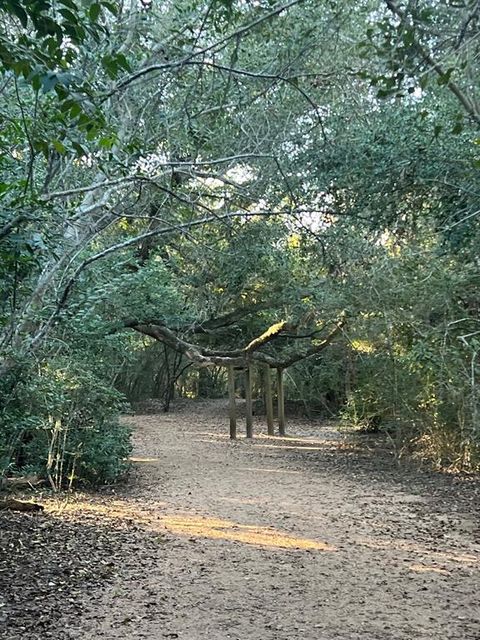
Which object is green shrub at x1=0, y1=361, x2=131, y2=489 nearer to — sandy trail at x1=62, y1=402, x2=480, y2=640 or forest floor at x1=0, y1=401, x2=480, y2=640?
forest floor at x1=0, y1=401, x2=480, y2=640

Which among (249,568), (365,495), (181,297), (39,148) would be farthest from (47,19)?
(181,297)

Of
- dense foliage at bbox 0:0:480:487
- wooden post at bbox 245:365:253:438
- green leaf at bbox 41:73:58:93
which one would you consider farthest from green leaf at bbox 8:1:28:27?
wooden post at bbox 245:365:253:438

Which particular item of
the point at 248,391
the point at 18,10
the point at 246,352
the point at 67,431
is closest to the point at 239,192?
the point at 67,431

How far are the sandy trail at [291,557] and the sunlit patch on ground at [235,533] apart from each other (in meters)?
0.02

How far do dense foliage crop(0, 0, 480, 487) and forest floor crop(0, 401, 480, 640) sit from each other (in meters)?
0.94

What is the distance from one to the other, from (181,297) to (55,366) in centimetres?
469

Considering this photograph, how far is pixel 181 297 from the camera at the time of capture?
38.6 feet

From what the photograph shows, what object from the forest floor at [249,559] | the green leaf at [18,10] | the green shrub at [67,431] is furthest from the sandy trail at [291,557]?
the green leaf at [18,10]

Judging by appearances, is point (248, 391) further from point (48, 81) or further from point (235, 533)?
point (48, 81)

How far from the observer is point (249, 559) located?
5.24 meters

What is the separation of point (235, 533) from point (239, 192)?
3.35m

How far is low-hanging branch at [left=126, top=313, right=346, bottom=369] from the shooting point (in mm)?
12484

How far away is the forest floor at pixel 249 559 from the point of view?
3.84 meters

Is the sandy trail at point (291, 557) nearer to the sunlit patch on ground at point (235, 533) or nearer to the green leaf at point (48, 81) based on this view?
the sunlit patch on ground at point (235, 533)
